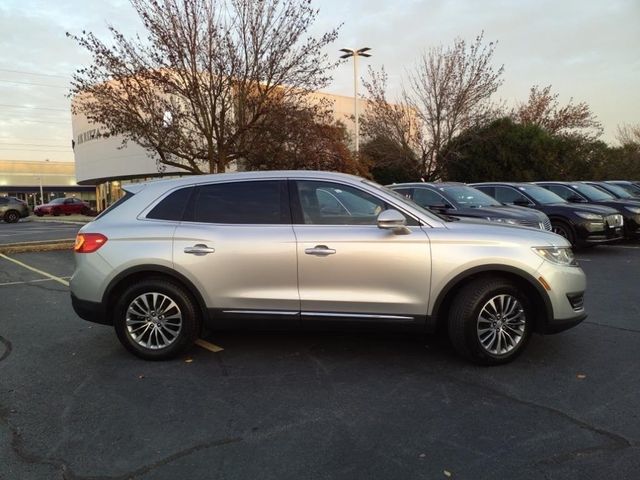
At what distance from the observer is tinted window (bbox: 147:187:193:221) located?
5.06 meters

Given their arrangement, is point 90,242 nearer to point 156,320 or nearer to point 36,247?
point 156,320

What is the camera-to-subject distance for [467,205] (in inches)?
419

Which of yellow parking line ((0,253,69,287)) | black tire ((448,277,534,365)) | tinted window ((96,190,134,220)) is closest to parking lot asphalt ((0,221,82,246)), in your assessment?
yellow parking line ((0,253,69,287))

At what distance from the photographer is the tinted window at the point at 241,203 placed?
4910 millimetres

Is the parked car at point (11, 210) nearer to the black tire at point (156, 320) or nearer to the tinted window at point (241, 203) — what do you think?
the black tire at point (156, 320)

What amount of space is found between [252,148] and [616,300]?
35.5 ft

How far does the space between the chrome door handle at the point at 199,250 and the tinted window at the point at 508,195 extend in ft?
33.1

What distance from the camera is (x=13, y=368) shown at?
16.2ft

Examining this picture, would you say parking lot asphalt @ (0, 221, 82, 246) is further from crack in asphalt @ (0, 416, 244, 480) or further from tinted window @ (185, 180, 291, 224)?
crack in asphalt @ (0, 416, 244, 480)

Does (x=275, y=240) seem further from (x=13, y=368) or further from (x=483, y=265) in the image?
(x=13, y=368)

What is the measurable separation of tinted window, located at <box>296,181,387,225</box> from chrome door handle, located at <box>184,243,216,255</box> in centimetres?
89

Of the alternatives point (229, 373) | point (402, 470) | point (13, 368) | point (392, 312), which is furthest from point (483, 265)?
point (13, 368)

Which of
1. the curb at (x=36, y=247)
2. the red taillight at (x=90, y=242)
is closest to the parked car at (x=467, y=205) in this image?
the red taillight at (x=90, y=242)

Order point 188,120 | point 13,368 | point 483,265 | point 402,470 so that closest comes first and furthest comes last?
point 402,470 → point 483,265 → point 13,368 → point 188,120
